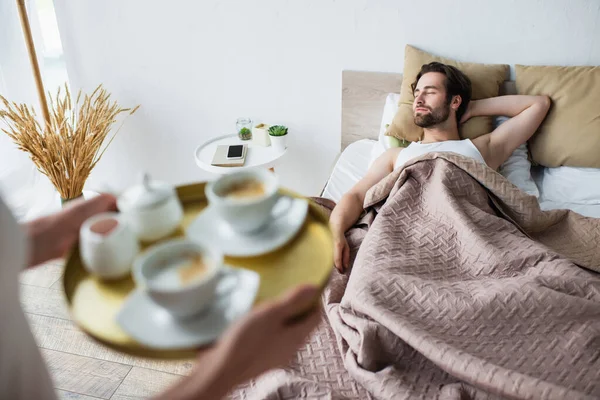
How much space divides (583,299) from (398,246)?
451 mm

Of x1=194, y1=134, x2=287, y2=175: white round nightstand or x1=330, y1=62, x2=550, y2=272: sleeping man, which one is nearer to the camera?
x1=330, y1=62, x2=550, y2=272: sleeping man

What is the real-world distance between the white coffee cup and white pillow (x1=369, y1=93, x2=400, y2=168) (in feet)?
4.38

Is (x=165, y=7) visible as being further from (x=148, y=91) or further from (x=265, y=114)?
(x=265, y=114)

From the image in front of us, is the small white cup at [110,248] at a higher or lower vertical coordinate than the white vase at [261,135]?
higher

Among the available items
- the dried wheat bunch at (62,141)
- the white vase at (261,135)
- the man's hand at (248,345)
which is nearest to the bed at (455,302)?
the man's hand at (248,345)

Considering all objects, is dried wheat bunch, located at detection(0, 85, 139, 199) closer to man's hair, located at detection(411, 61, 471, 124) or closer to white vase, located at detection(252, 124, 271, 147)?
white vase, located at detection(252, 124, 271, 147)

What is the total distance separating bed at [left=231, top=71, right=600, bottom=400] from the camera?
100 centimetres

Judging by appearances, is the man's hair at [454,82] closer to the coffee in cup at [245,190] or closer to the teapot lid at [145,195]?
the coffee in cup at [245,190]

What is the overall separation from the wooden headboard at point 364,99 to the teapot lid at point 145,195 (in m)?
1.64

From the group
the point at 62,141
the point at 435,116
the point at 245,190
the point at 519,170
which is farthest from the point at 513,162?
A: the point at 62,141

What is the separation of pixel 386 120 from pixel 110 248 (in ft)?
5.36

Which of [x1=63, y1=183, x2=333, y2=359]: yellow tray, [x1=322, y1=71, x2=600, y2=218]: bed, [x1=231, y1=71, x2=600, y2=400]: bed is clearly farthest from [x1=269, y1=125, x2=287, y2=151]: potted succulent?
[x1=63, y1=183, x2=333, y2=359]: yellow tray

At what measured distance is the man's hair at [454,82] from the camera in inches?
72.1

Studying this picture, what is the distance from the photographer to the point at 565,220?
1.58 metres
